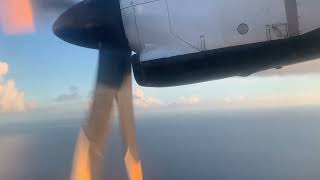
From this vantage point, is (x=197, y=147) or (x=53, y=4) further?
(x=197, y=147)

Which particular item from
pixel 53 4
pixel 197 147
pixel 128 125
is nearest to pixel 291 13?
pixel 128 125

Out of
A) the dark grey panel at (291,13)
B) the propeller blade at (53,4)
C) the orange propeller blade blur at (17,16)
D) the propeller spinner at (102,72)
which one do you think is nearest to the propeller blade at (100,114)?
the propeller spinner at (102,72)

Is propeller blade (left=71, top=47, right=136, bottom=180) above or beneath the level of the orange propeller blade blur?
beneath

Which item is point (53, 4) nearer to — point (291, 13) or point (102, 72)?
point (102, 72)

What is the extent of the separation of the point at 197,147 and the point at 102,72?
4257mm

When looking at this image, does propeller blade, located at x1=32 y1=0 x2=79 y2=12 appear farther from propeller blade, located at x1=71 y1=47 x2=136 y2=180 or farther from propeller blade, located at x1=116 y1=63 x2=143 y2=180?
propeller blade, located at x1=116 y1=63 x2=143 y2=180

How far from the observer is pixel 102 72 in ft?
16.5

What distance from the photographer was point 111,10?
4.83 metres

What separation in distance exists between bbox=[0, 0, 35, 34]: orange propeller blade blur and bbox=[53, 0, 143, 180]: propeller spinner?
24.6 inches

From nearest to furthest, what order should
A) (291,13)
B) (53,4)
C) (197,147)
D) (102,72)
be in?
(291,13) < (102,72) < (53,4) < (197,147)

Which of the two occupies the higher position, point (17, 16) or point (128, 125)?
point (17, 16)

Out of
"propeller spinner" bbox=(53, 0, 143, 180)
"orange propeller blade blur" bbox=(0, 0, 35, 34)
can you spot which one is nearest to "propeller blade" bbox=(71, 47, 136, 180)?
"propeller spinner" bbox=(53, 0, 143, 180)

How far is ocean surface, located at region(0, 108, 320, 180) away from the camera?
280 inches

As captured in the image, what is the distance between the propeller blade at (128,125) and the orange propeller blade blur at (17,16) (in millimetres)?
1394
